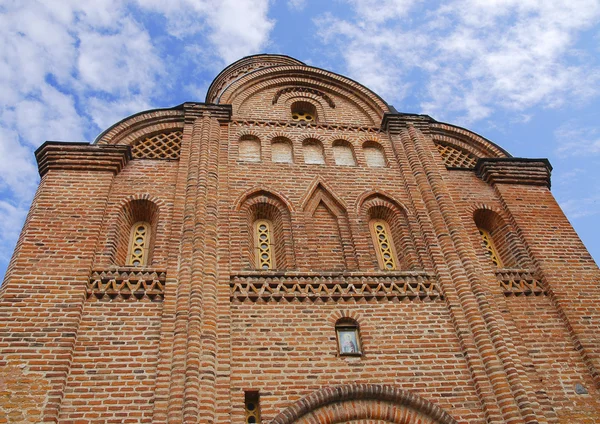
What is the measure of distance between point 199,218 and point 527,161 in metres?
6.50

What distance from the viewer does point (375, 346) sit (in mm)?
6812

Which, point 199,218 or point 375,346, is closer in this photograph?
point 375,346

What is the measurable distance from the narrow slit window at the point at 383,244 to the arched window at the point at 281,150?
2064mm

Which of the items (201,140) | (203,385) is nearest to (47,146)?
(201,140)

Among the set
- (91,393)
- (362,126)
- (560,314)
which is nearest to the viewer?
(91,393)

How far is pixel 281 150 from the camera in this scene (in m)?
10.0

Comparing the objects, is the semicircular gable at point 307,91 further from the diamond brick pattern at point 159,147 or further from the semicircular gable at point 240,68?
the semicircular gable at point 240,68

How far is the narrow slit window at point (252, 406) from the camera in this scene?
6039 mm

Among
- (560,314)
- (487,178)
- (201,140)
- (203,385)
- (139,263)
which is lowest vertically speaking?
(203,385)

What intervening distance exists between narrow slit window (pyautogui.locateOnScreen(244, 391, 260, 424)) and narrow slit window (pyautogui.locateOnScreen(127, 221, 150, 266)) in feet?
9.44

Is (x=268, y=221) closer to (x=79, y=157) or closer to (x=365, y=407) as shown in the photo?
(x=79, y=157)

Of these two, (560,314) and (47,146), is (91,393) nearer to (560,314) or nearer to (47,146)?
(47,146)

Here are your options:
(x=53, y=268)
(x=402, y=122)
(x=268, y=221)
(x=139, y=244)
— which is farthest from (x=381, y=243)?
(x=53, y=268)

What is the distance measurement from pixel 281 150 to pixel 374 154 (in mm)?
1876
